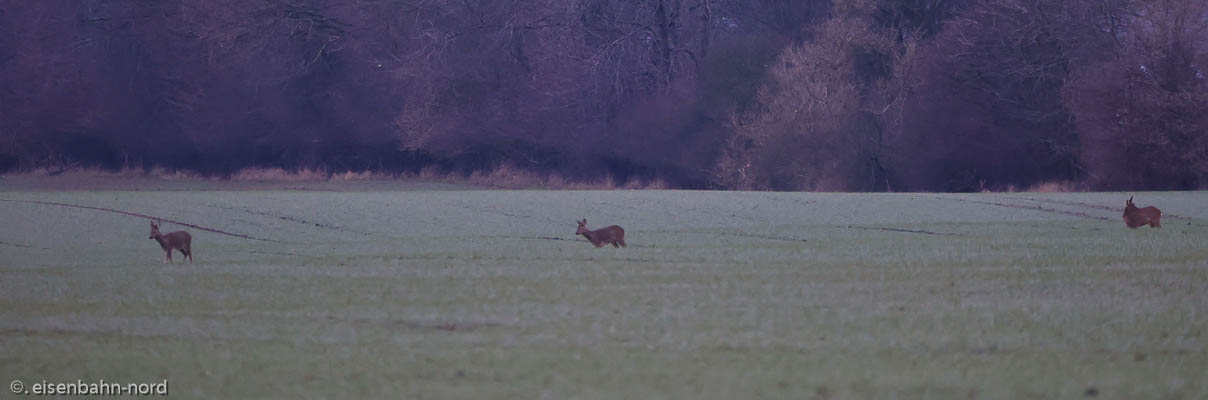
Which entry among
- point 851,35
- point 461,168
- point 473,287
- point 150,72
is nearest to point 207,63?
point 150,72

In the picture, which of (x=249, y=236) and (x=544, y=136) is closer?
A: (x=249, y=236)

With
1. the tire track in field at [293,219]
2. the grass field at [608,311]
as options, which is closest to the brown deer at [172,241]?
the grass field at [608,311]

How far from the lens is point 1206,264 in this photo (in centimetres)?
1116

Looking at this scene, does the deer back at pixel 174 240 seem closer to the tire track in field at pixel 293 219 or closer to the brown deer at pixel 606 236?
the brown deer at pixel 606 236

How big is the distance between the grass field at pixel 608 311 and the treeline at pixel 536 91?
19.7 m

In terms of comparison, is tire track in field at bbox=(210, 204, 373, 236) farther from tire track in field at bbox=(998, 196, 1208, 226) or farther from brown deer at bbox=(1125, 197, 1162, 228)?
tire track in field at bbox=(998, 196, 1208, 226)

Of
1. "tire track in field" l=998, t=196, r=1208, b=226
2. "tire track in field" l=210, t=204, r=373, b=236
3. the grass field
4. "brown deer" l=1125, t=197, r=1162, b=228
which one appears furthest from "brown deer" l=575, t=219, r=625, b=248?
"tire track in field" l=998, t=196, r=1208, b=226

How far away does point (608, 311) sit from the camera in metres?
8.24

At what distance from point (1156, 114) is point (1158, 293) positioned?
2383 cm

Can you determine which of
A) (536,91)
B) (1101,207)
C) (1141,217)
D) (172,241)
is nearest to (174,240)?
(172,241)

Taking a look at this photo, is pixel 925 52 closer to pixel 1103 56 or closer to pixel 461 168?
pixel 1103 56

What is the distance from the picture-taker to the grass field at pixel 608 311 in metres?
5.78

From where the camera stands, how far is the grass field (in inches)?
227

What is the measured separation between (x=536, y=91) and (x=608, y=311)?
34.3m
